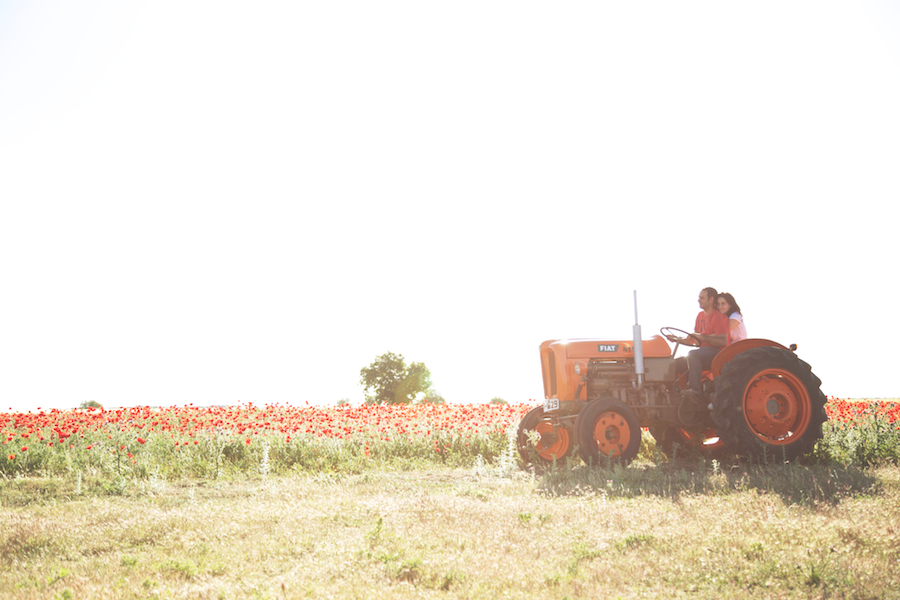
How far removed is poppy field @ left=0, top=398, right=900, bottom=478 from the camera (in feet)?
31.4

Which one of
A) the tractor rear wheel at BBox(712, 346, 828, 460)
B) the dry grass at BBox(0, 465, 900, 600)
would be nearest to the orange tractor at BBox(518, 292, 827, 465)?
the tractor rear wheel at BBox(712, 346, 828, 460)

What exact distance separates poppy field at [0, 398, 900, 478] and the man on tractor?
2155 millimetres

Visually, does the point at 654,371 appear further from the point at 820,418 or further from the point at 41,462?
the point at 41,462

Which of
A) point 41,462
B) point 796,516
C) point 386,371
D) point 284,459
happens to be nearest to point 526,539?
point 796,516

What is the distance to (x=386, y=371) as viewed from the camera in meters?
28.2

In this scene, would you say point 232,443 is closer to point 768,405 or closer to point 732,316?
point 732,316

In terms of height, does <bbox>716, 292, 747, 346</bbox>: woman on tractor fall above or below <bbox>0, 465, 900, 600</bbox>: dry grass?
above

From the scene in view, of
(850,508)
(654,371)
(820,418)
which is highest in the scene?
(654,371)

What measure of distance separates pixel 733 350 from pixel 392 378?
2078cm

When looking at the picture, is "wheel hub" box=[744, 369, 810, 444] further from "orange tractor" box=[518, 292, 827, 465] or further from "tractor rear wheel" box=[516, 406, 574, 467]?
"tractor rear wheel" box=[516, 406, 574, 467]

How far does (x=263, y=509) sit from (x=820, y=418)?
7121 millimetres

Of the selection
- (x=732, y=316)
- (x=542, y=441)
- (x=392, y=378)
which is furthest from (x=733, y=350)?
(x=392, y=378)

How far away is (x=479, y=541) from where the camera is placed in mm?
5188

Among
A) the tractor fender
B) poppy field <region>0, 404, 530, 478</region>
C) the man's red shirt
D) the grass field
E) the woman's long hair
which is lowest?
the grass field
